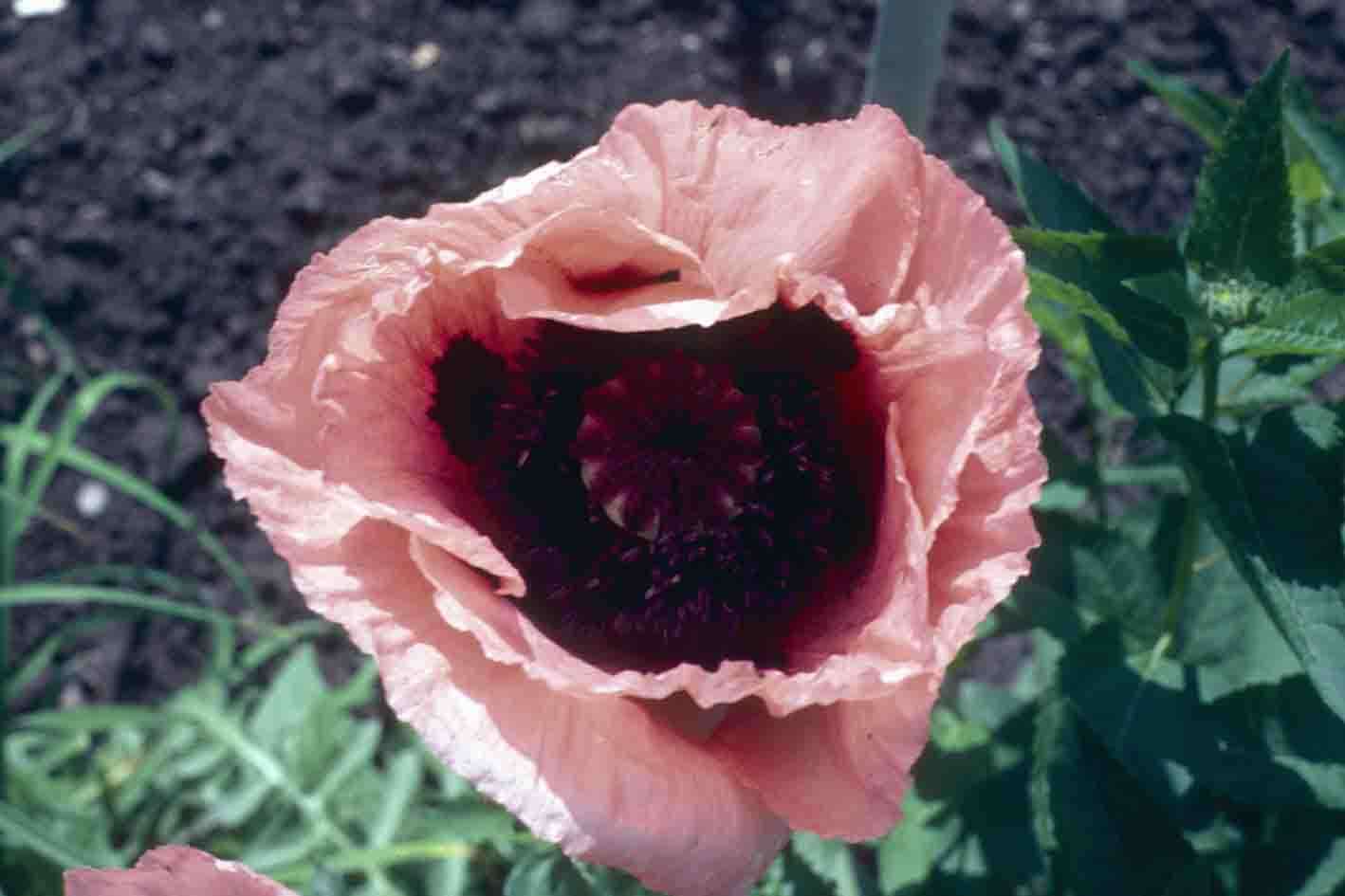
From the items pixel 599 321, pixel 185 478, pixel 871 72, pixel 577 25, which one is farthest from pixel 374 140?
pixel 599 321

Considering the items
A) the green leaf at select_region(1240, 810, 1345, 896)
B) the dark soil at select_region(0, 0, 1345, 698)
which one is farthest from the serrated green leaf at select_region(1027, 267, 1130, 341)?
the dark soil at select_region(0, 0, 1345, 698)

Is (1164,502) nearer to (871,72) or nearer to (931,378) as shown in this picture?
(871,72)

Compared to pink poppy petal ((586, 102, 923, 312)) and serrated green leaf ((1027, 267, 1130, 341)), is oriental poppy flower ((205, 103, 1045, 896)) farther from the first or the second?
serrated green leaf ((1027, 267, 1130, 341))

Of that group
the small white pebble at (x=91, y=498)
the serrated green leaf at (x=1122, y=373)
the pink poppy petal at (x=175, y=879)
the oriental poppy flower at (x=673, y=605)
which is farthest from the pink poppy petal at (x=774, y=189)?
the small white pebble at (x=91, y=498)

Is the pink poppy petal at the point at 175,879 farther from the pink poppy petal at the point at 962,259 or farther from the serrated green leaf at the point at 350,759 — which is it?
the serrated green leaf at the point at 350,759

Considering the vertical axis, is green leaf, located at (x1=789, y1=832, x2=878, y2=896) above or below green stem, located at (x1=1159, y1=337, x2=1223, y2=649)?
below
